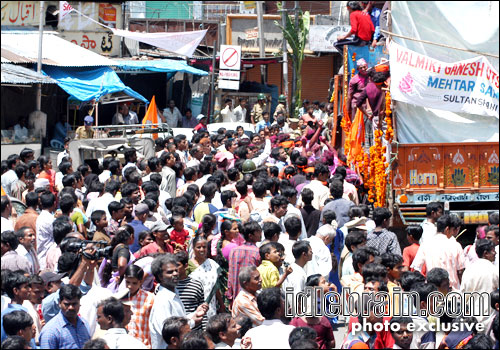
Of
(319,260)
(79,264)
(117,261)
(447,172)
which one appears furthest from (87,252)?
(447,172)

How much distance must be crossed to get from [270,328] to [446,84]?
670 cm

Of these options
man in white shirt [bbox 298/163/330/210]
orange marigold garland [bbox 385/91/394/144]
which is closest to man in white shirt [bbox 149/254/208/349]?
man in white shirt [bbox 298/163/330/210]

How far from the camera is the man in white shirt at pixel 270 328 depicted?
5180 mm

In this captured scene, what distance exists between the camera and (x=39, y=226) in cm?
803

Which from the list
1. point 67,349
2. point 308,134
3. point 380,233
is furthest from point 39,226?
point 308,134

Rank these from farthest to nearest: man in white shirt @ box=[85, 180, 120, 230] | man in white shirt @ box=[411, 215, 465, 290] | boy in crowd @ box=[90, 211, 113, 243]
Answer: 1. man in white shirt @ box=[85, 180, 120, 230]
2. boy in crowd @ box=[90, 211, 113, 243]
3. man in white shirt @ box=[411, 215, 465, 290]

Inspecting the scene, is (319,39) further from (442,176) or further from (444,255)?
(444,255)

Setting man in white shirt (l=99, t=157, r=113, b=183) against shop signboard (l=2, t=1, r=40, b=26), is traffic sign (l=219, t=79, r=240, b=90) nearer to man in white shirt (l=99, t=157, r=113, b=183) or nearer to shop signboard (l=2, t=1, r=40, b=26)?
shop signboard (l=2, t=1, r=40, b=26)

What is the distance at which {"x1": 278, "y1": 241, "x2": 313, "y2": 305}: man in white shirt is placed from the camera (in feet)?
21.9

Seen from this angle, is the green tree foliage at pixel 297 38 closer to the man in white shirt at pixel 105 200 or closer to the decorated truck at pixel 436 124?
the decorated truck at pixel 436 124

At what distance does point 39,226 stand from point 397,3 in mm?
6246

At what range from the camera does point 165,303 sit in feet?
18.7

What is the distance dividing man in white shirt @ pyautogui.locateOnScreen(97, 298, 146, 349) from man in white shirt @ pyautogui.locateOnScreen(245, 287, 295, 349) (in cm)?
76

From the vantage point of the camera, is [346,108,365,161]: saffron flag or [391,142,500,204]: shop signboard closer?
[391,142,500,204]: shop signboard
